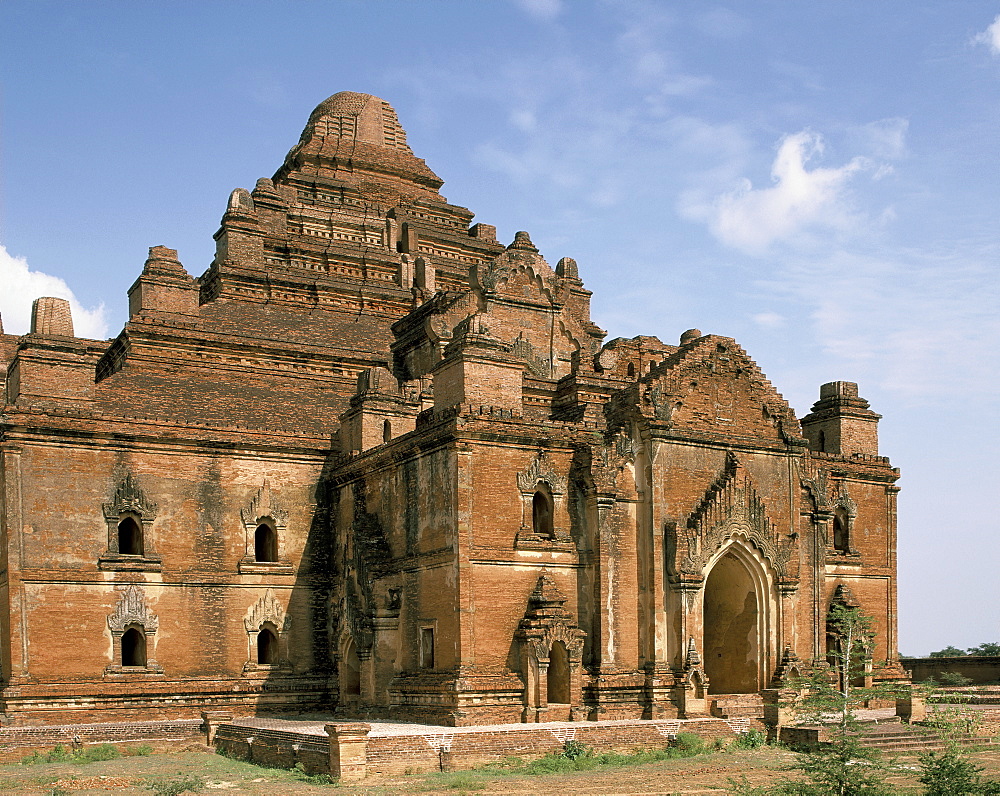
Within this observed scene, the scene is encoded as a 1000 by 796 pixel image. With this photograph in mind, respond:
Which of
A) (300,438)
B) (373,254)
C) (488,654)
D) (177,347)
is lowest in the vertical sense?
(488,654)

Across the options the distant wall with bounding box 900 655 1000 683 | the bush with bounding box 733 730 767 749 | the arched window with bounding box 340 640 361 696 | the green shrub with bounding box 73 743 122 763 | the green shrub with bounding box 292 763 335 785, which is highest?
the arched window with bounding box 340 640 361 696

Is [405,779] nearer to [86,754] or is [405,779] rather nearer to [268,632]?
[86,754]

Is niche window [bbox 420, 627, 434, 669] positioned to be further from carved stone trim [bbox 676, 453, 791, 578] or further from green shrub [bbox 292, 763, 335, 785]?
carved stone trim [bbox 676, 453, 791, 578]

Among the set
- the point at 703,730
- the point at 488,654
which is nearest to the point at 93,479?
the point at 488,654

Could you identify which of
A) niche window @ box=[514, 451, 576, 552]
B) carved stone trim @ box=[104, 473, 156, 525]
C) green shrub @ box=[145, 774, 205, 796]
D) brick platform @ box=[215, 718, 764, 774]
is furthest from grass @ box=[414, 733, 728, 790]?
carved stone trim @ box=[104, 473, 156, 525]

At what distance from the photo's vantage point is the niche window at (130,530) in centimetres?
2938

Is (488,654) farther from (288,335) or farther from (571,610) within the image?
(288,335)

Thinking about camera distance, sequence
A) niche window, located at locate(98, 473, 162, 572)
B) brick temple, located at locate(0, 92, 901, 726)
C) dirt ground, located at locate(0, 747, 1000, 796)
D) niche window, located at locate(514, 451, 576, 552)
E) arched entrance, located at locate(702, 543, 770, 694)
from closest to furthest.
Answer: dirt ground, located at locate(0, 747, 1000, 796) → brick temple, located at locate(0, 92, 901, 726) → niche window, located at locate(514, 451, 576, 552) → niche window, located at locate(98, 473, 162, 572) → arched entrance, located at locate(702, 543, 770, 694)

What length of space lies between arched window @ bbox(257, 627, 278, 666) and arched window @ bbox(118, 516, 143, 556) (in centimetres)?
397

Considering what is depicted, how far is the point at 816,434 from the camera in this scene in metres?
36.3

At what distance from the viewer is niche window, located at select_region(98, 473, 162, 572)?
96.4 feet

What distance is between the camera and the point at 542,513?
28.3 meters

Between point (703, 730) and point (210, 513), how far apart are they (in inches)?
Answer: 542

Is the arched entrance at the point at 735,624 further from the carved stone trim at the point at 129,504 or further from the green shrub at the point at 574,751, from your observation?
the carved stone trim at the point at 129,504
